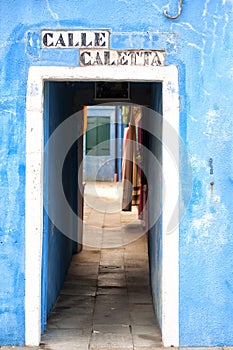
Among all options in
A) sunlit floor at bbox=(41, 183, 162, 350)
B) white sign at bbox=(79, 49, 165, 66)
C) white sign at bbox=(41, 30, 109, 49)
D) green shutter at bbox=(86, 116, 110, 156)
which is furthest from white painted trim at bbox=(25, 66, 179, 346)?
green shutter at bbox=(86, 116, 110, 156)

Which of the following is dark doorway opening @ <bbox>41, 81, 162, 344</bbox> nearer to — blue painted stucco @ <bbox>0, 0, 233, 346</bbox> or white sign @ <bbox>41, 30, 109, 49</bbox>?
blue painted stucco @ <bbox>0, 0, 233, 346</bbox>

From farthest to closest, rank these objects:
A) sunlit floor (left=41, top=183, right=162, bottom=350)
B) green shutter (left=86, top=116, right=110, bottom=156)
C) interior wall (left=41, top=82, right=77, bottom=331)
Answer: green shutter (left=86, top=116, right=110, bottom=156) → interior wall (left=41, top=82, right=77, bottom=331) → sunlit floor (left=41, top=183, right=162, bottom=350)

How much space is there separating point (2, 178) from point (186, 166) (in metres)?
1.70

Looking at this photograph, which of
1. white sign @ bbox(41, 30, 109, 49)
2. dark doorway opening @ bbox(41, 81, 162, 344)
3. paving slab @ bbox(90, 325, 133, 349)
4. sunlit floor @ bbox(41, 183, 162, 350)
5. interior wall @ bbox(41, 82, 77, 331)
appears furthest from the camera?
dark doorway opening @ bbox(41, 81, 162, 344)

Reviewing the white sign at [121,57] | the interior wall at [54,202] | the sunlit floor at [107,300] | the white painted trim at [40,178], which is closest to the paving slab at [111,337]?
the sunlit floor at [107,300]

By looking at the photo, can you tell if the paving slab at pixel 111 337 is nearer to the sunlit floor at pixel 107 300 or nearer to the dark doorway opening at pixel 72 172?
the sunlit floor at pixel 107 300

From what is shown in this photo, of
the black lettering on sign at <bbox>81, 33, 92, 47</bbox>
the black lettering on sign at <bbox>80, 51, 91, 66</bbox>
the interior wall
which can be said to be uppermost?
the black lettering on sign at <bbox>81, 33, 92, 47</bbox>

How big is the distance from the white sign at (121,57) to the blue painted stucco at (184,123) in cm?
6

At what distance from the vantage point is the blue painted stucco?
546 centimetres

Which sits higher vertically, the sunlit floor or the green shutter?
the green shutter

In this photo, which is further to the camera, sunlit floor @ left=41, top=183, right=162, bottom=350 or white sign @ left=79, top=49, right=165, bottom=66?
sunlit floor @ left=41, top=183, right=162, bottom=350

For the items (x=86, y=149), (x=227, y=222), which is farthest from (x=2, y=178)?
(x=86, y=149)

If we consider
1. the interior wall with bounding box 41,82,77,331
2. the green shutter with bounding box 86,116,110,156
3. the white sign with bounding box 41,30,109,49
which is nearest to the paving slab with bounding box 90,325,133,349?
the interior wall with bounding box 41,82,77,331

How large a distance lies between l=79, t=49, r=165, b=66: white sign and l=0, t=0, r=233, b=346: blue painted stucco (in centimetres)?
6
